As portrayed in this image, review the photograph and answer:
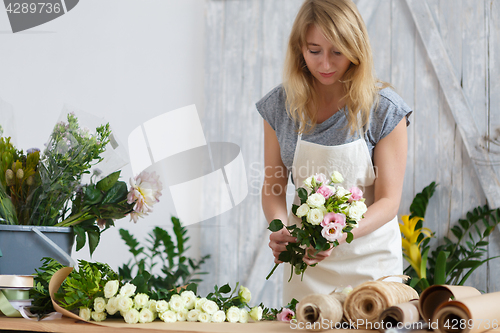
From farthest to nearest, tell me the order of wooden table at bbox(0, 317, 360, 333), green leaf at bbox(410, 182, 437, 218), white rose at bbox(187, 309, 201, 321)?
1. green leaf at bbox(410, 182, 437, 218)
2. white rose at bbox(187, 309, 201, 321)
3. wooden table at bbox(0, 317, 360, 333)

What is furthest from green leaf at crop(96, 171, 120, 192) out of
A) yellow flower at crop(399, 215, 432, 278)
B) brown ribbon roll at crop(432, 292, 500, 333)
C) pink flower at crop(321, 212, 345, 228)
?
yellow flower at crop(399, 215, 432, 278)

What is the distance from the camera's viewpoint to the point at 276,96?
Answer: 155cm

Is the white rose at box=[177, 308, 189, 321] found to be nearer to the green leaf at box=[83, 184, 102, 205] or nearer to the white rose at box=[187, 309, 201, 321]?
the white rose at box=[187, 309, 201, 321]

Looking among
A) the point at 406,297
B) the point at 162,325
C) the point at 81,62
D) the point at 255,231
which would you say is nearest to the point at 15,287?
the point at 162,325

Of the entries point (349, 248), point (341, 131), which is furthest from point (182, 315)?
point (341, 131)

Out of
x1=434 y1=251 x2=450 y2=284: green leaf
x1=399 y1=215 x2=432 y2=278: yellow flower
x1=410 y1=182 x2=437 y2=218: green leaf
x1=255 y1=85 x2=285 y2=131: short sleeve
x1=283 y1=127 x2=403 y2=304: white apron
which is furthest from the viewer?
x1=410 y1=182 x2=437 y2=218: green leaf

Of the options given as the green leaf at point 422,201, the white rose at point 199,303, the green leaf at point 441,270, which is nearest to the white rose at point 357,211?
the white rose at point 199,303

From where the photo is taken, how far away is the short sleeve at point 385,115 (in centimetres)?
134

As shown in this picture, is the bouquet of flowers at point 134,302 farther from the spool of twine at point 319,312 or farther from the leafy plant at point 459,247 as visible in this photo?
the leafy plant at point 459,247

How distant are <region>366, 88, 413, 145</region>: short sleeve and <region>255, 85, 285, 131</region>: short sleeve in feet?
1.04

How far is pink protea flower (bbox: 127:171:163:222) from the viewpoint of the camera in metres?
1.07

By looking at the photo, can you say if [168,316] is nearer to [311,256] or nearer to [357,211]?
[311,256]

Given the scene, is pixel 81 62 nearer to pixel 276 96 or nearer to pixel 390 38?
pixel 276 96

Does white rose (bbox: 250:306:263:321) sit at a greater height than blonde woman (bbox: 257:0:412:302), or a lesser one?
lesser
